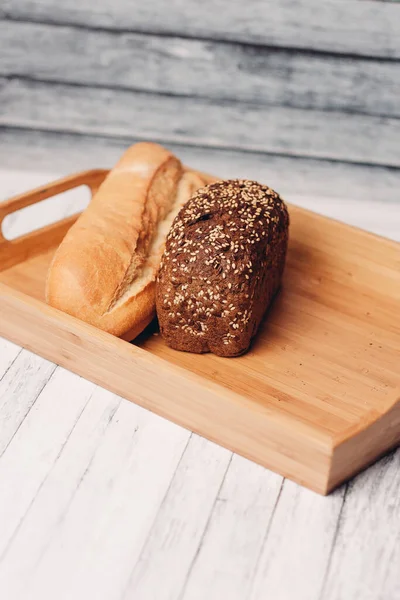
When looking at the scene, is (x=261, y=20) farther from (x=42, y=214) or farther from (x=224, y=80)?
(x=42, y=214)

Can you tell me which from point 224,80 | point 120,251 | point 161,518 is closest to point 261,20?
point 224,80

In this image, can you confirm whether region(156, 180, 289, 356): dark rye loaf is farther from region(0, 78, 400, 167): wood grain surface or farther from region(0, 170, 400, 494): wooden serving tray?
region(0, 78, 400, 167): wood grain surface

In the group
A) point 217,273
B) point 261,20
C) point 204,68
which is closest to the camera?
point 217,273

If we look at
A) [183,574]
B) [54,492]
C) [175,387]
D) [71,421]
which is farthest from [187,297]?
[183,574]

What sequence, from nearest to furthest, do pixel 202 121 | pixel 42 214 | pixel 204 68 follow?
pixel 42 214
pixel 204 68
pixel 202 121

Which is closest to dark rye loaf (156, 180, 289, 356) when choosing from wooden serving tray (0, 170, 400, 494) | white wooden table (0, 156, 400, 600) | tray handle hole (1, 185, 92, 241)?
wooden serving tray (0, 170, 400, 494)

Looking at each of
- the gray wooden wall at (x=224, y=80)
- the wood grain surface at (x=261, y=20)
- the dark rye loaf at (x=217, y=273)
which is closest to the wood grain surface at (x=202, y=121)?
the gray wooden wall at (x=224, y=80)

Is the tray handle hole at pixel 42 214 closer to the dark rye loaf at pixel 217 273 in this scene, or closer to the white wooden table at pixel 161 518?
the dark rye loaf at pixel 217 273
